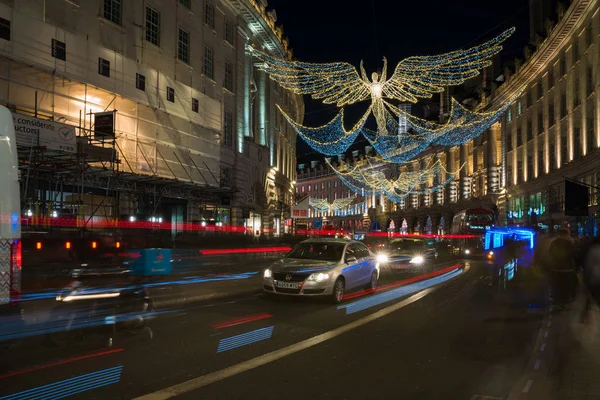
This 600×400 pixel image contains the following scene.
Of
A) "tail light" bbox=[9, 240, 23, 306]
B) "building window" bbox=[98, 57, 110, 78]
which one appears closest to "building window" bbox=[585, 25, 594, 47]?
"building window" bbox=[98, 57, 110, 78]

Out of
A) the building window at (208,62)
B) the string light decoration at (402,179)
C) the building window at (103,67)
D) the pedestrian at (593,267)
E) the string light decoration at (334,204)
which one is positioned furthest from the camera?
the string light decoration at (334,204)

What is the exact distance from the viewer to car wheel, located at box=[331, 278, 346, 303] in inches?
488

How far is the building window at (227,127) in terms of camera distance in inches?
1586

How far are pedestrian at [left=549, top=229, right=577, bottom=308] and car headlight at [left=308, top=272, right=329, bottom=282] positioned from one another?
474cm

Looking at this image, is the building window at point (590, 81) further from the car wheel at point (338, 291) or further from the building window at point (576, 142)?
the car wheel at point (338, 291)

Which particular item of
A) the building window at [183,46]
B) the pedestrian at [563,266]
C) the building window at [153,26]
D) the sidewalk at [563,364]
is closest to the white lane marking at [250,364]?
the sidewalk at [563,364]

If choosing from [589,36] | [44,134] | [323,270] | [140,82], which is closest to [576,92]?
[589,36]

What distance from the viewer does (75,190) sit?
25203mm

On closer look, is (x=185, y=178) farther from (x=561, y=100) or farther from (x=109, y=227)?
(x=561, y=100)

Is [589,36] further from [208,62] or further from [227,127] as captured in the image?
[208,62]

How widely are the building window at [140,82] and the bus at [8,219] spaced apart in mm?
23344

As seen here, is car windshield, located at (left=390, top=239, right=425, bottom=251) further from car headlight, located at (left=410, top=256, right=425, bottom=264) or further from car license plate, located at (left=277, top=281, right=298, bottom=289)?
car license plate, located at (left=277, top=281, right=298, bottom=289)

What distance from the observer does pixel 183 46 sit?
34.8 m

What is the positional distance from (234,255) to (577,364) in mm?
26354
